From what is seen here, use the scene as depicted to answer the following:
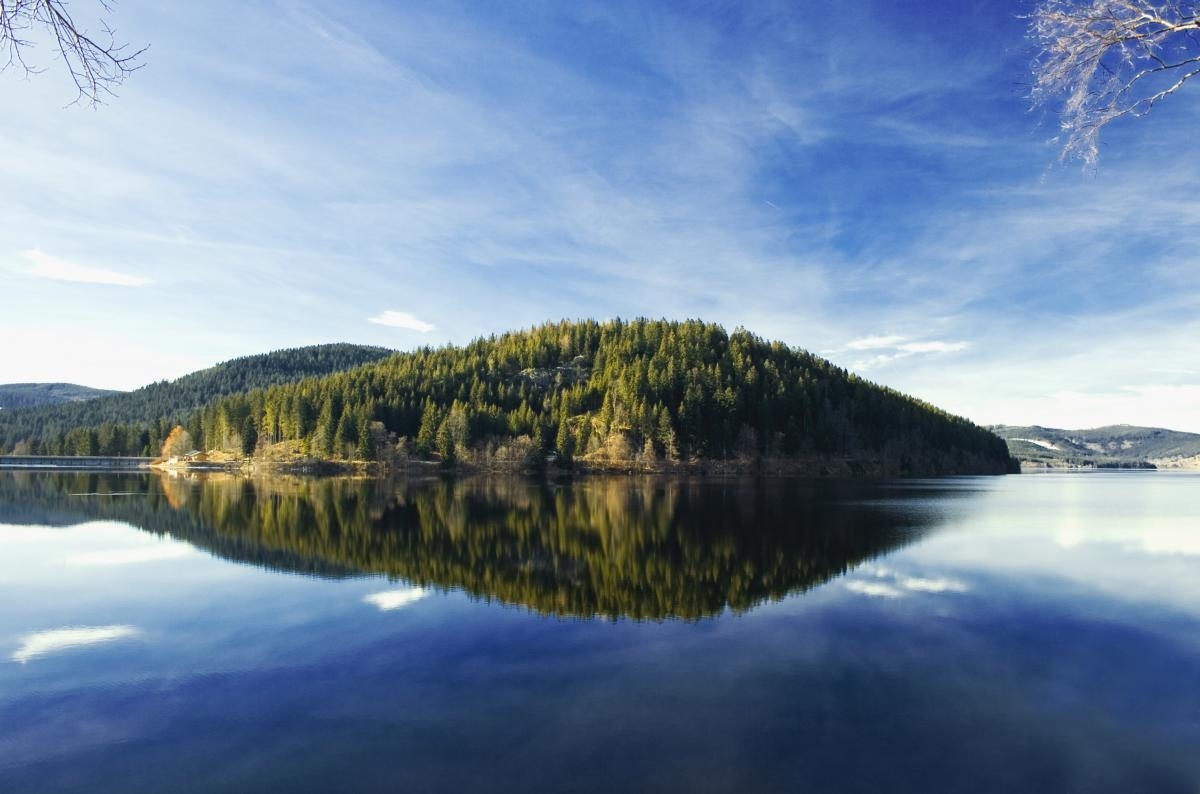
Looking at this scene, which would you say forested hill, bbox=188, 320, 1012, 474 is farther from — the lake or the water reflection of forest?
the lake

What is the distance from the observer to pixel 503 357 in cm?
17838

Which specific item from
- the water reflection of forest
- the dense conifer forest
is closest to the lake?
the water reflection of forest

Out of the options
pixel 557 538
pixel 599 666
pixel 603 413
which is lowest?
pixel 599 666

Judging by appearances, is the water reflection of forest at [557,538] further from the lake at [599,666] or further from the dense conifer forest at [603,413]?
the dense conifer forest at [603,413]

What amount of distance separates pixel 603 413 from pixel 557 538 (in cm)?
9680

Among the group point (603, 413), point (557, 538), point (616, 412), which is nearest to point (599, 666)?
point (557, 538)

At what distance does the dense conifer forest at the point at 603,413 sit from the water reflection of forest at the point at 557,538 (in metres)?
60.1

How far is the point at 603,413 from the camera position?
13075cm

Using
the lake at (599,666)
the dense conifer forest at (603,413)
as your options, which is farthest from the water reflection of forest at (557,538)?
the dense conifer forest at (603,413)

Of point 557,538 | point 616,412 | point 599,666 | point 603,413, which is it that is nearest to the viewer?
point 599,666

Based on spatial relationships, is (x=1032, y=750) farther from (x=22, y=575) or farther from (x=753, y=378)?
(x=753, y=378)

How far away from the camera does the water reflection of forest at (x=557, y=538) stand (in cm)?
2258

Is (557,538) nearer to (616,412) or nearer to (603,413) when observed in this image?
(616,412)

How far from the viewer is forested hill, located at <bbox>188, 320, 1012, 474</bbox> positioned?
124062 mm
